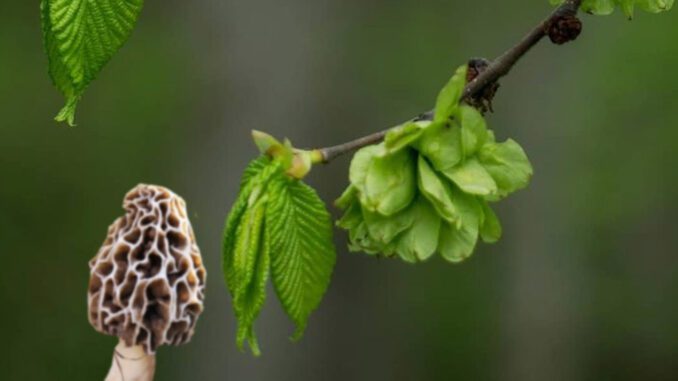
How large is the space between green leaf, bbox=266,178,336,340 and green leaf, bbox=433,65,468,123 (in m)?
0.09

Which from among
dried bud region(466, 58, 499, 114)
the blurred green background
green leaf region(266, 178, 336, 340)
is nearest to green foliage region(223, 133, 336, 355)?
green leaf region(266, 178, 336, 340)

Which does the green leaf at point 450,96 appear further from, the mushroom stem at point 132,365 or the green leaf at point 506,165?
the mushroom stem at point 132,365

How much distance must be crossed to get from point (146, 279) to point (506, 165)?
0.36 m

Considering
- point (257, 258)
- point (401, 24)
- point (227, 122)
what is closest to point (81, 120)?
point (227, 122)

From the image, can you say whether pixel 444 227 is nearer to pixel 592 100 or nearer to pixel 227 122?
pixel 227 122

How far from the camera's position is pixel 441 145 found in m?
0.72

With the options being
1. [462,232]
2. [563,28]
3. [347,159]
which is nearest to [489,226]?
[462,232]

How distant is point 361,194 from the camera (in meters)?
0.70

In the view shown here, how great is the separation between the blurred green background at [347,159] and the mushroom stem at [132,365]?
273 cm

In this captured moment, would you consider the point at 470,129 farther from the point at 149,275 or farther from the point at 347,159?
the point at 347,159

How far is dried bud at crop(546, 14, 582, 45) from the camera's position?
0.79 meters

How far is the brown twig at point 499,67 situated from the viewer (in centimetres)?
73

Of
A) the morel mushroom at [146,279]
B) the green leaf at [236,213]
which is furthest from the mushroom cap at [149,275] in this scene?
the green leaf at [236,213]

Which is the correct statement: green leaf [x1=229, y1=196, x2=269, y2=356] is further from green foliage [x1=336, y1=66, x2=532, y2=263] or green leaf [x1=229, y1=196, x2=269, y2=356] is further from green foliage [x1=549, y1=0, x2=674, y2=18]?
green foliage [x1=549, y1=0, x2=674, y2=18]
